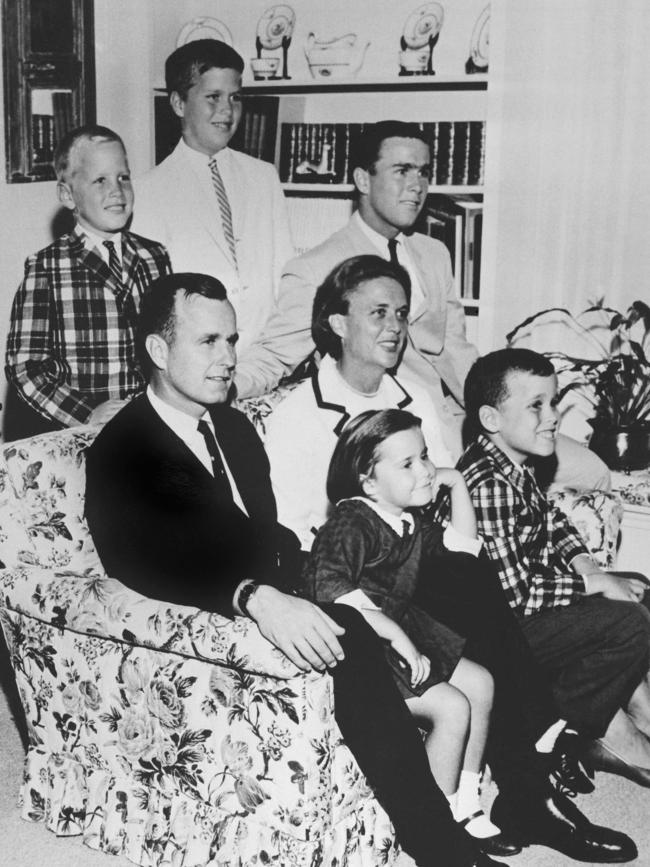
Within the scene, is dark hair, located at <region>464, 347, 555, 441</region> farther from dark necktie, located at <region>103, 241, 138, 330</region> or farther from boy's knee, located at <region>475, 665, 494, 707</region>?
dark necktie, located at <region>103, 241, 138, 330</region>

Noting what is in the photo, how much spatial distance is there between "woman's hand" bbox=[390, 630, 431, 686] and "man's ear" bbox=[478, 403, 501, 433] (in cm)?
72

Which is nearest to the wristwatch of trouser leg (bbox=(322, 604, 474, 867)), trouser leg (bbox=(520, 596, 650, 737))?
→ trouser leg (bbox=(322, 604, 474, 867))

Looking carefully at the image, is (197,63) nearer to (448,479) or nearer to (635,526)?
(448,479)

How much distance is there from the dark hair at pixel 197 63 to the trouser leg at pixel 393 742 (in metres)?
2.19

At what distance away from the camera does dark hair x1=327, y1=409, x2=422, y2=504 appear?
8.07 ft

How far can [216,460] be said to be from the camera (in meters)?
2.53

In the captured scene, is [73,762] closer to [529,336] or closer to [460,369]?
[460,369]

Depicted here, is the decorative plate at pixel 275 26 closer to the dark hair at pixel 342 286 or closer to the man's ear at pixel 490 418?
the dark hair at pixel 342 286

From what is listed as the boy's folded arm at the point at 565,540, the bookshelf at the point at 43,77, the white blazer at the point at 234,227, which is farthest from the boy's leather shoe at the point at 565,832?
the bookshelf at the point at 43,77

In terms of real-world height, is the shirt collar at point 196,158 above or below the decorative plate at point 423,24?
below

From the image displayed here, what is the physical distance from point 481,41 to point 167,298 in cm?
222

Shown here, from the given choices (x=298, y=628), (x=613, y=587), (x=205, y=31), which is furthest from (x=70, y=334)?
(x=205, y=31)

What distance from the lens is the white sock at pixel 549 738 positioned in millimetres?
2525

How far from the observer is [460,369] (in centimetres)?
Result: 361
